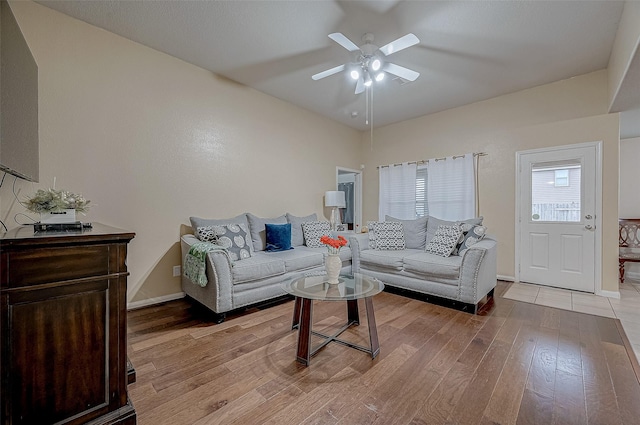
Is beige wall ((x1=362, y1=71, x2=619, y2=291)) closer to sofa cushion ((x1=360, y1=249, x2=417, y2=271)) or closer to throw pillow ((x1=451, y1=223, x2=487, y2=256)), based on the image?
throw pillow ((x1=451, y1=223, x2=487, y2=256))

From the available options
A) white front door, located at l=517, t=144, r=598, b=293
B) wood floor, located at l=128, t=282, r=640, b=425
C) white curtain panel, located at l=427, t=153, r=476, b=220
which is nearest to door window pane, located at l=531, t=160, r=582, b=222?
white front door, located at l=517, t=144, r=598, b=293

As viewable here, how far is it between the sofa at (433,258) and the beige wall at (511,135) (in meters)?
0.93

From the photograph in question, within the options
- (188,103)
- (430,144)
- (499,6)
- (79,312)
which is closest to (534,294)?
(430,144)

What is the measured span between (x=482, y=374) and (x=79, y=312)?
2.29 m

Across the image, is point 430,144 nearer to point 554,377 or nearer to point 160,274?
point 554,377

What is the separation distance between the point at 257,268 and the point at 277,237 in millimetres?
824

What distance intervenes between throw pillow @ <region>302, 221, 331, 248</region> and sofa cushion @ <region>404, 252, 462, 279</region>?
1.27 metres

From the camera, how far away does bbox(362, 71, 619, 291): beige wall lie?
11.1ft

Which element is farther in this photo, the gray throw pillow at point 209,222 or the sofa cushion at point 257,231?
the sofa cushion at point 257,231

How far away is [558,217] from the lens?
12.3 ft

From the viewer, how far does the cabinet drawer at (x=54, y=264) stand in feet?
3.39

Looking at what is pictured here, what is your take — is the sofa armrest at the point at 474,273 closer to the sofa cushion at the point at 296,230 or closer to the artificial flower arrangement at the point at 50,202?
the sofa cushion at the point at 296,230

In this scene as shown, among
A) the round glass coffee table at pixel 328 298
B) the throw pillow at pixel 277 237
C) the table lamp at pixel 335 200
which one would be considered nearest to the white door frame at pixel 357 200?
the table lamp at pixel 335 200

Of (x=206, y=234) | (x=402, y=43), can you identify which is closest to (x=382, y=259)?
(x=206, y=234)
